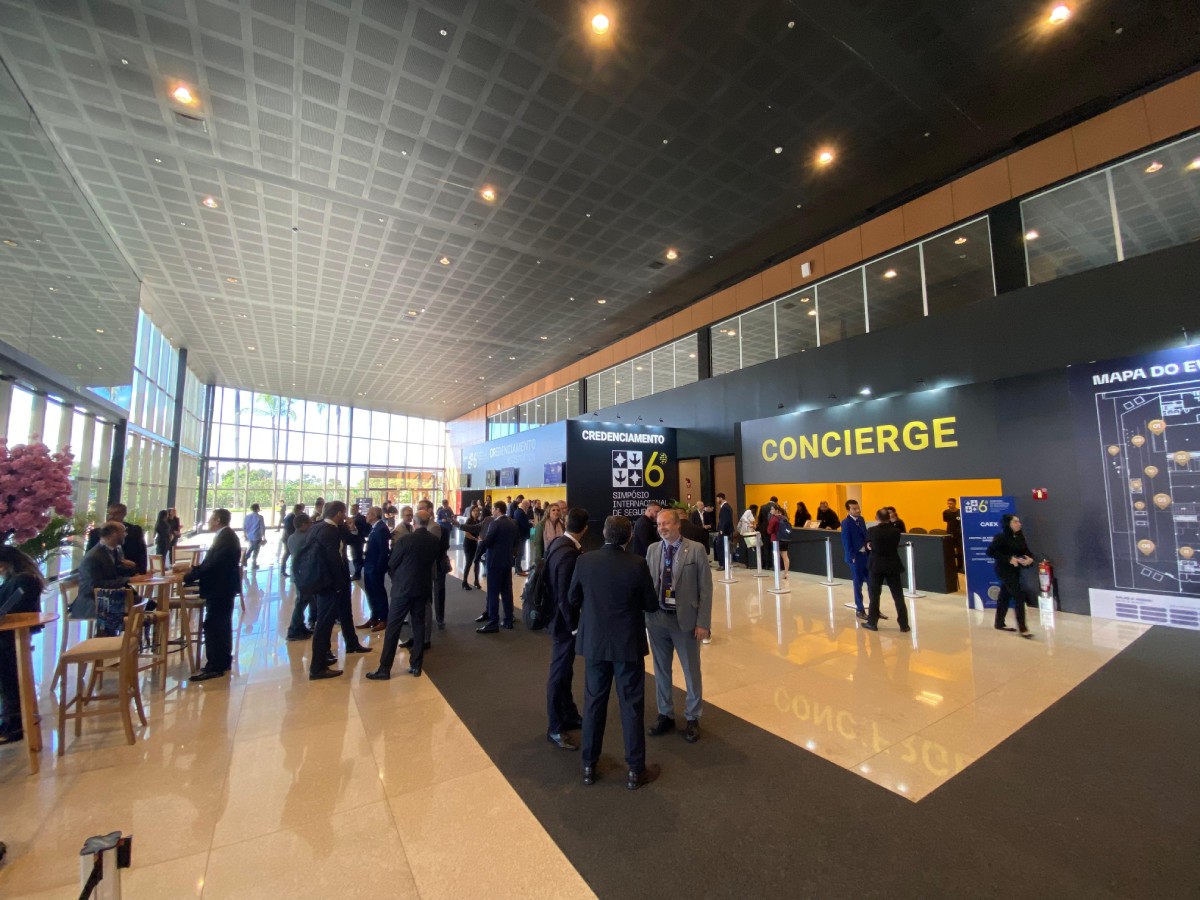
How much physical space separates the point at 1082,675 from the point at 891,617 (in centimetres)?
201

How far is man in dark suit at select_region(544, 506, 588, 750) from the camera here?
9.85ft

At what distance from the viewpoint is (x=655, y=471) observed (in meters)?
12.4

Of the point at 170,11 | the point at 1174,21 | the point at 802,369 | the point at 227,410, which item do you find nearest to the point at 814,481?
the point at 802,369

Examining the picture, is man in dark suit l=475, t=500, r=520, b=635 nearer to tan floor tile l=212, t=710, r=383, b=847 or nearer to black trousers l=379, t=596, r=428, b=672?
black trousers l=379, t=596, r=428, b=672

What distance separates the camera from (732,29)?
519 centimetres

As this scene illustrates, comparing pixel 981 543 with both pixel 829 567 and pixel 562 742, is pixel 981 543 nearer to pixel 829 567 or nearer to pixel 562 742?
pixel 829 567

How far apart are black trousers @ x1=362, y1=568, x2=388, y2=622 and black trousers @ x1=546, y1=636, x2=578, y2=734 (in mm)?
3373

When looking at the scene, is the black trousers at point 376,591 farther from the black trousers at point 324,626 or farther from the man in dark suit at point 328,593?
the black trousers at point 324,626

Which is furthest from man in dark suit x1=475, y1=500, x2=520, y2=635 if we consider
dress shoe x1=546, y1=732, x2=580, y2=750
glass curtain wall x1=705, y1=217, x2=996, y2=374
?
glass curtain wall x1=705, y1=217, x2=996, y2=374

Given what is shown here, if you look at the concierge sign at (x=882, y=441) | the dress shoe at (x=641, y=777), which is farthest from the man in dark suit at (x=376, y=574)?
the concierge sign at (x=882, y=441)

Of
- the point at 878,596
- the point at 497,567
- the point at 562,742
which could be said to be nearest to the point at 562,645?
the point at 562,742

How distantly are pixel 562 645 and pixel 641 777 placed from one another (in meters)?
0.86

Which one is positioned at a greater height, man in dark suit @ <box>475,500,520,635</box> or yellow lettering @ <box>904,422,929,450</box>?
yellow lettering @ <box>904,422,929,450</box>

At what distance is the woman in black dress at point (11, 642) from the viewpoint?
3.04 metres
